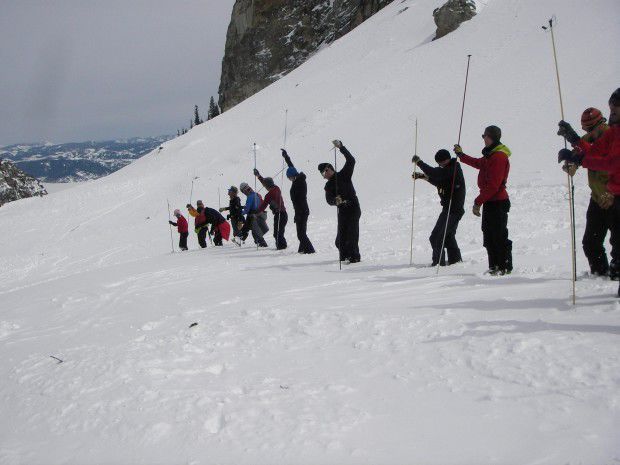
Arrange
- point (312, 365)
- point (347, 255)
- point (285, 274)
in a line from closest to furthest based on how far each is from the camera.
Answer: point (312, 365) → point (285, 274) → point (347, 255)

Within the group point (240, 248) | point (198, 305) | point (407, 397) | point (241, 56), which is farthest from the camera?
point (241, 56)

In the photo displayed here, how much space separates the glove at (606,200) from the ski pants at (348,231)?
12.6 ft

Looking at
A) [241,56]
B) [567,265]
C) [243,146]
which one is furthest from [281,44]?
[567,265]

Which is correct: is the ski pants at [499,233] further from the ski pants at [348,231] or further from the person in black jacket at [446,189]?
the ski pants at [348,231]

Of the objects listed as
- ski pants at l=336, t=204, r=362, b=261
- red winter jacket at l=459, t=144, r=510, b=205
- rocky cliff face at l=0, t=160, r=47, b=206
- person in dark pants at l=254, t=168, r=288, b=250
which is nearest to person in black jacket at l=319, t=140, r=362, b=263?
ski pants at l=336, t=204, r=362, b=261

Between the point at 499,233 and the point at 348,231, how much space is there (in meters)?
2.84

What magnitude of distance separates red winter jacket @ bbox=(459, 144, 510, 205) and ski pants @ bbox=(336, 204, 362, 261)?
2.52 metres

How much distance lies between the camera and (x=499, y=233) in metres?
5.80

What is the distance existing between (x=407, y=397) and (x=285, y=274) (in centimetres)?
465

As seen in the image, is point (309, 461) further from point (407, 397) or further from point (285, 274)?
point (285, 274)

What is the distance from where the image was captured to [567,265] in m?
6.15

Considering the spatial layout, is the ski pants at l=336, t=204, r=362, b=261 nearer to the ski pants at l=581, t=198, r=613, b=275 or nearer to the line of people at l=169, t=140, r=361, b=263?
the line of people at l=169, t=140, r=361, b=263

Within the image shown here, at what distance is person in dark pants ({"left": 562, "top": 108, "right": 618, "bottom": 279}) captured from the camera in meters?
4.86

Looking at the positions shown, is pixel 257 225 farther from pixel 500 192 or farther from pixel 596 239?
pixel 596 239
